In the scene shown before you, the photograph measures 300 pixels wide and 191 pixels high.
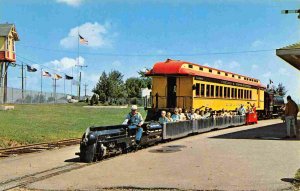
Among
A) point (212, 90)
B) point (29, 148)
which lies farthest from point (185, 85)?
point (29, 148)

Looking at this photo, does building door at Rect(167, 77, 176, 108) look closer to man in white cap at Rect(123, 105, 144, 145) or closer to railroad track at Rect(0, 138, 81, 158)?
railroad track at Rect(0, 138, 81, 158)

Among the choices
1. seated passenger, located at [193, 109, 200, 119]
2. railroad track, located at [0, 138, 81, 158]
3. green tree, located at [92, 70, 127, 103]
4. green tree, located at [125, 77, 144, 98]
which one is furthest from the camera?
green tree, located at [125, 77, 144, 98]

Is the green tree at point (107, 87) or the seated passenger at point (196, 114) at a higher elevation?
the green tree at point (107, 87)

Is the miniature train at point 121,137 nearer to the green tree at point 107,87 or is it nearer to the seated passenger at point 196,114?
the seated passenger at point 196,114

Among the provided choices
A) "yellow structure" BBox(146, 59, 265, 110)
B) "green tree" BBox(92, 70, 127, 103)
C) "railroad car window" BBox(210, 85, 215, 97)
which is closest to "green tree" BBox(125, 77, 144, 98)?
"green tree" BBox(92, 70, 127, 103)

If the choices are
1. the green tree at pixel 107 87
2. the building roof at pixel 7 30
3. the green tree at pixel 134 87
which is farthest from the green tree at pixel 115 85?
the building roof at pixel 7 30

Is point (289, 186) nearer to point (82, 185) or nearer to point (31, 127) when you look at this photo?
point (82, 185)

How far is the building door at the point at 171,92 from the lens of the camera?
24.5 metres

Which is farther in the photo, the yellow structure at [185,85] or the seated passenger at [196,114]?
the yellow structure at [185,85]

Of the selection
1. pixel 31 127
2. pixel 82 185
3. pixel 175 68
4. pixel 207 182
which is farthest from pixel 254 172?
pixel 31 127

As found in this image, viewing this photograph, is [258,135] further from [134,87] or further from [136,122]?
[134,87]

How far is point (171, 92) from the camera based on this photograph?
24.5 m

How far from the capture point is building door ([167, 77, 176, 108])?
80.2ft

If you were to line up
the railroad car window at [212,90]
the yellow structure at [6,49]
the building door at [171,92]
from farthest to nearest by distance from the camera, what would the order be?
1. the yellow structure at [6,49]
2. the railroad car window at [212,90]
3. the building door at [171,92]
